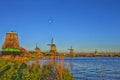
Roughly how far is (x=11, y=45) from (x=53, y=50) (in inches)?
1714

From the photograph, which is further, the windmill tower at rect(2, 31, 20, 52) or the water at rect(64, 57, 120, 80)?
the windmill tower at rect(2, 31, 20, 52)

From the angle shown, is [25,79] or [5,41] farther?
[5,41]

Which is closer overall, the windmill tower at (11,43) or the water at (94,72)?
the water at (94,72)

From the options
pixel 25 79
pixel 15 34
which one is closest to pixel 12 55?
pixel 15 34

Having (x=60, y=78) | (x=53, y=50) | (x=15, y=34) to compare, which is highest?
(x=15, y=34)

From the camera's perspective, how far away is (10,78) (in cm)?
3428

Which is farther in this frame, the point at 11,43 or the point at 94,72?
the point at 11,43

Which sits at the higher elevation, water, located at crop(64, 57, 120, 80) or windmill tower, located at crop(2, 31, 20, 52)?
windmill tower, located at crop(2, 31, 20, 52)

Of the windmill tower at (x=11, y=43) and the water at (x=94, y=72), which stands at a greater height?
the windmill tower at (x=11, y=43)

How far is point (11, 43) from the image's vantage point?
9888 cm

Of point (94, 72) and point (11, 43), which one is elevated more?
point (11, 43)

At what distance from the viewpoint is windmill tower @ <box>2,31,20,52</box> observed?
88238mm

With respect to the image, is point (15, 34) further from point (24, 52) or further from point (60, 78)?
point (60, 78)

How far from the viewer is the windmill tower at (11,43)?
8824 centimetres
